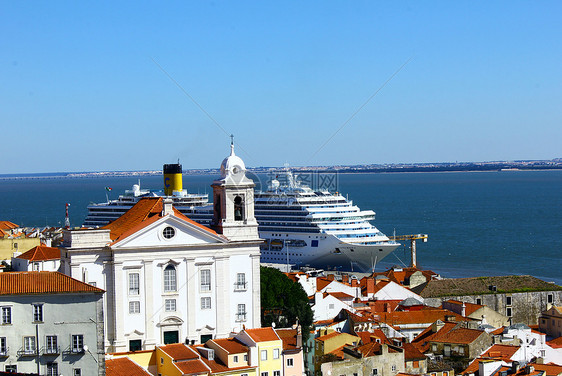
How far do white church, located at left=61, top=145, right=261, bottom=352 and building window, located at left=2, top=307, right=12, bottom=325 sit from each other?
6.91m

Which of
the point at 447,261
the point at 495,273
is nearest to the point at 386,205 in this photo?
the point at 447,261

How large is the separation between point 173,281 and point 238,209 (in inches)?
146

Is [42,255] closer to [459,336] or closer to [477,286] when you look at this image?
[459,336]

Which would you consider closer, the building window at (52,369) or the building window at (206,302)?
the building window at (52,369)

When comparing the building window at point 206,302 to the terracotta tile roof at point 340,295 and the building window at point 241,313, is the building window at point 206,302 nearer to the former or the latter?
the building window at point 241,313

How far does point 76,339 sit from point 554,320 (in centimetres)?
2344

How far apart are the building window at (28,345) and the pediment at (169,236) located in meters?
7.48

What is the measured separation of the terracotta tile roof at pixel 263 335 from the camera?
26889 millimetres

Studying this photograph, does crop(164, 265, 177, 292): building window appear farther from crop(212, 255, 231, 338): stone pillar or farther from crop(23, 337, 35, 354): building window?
crop(23, 337, 35, 354): building window

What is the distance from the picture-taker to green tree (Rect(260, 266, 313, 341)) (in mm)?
33653

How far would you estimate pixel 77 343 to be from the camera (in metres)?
22.9

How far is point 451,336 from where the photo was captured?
32.6m

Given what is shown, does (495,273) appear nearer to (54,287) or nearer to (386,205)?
(54,287)

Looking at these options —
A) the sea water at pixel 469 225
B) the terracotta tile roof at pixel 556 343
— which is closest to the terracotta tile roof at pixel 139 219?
the terracotta tile roof at pixel 556 343
